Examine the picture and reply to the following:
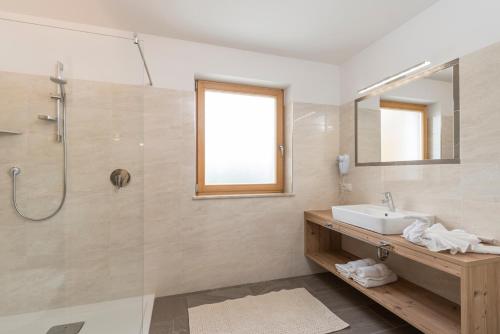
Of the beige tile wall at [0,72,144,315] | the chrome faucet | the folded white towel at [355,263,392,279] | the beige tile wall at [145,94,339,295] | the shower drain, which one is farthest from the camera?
the beige tile wall at [145,94,339,295]

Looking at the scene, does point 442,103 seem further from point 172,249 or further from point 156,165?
point 172,249

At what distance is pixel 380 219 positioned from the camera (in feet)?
5.33

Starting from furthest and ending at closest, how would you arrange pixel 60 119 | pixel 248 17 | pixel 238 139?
pixel 238 139 → pixel 248 17 → pixel 60 119

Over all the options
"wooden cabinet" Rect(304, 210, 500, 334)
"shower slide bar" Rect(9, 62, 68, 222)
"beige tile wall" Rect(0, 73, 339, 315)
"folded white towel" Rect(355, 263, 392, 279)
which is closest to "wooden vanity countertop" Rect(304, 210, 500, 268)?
"wooden cabinet" Rect(304, 210, 500, 334)

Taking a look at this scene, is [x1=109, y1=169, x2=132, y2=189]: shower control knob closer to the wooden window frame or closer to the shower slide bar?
the shower slide bar

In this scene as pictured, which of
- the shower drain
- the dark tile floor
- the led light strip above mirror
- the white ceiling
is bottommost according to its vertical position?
the dark tile floor

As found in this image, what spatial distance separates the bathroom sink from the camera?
1.62 m

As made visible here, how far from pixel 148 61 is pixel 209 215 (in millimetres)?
1498

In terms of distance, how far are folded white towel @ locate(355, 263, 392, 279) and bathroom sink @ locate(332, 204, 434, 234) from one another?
1.17ft

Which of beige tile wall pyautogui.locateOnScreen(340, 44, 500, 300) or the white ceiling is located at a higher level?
the white ceiling

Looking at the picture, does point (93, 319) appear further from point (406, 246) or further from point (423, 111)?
point (423, 111)

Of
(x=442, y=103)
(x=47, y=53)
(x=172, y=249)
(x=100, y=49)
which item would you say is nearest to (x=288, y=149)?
(x=442, y=103)

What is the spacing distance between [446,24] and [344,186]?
1581 mm

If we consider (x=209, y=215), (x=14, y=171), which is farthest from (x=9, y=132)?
(x=209, y=215)
